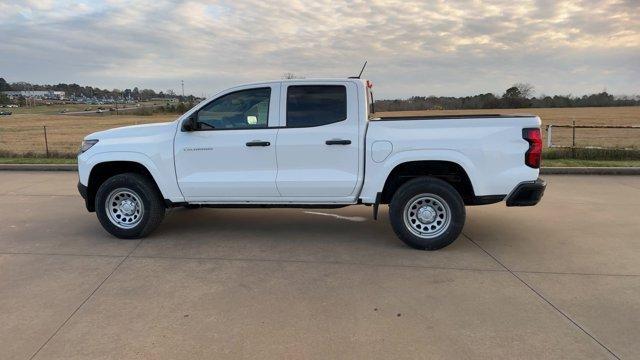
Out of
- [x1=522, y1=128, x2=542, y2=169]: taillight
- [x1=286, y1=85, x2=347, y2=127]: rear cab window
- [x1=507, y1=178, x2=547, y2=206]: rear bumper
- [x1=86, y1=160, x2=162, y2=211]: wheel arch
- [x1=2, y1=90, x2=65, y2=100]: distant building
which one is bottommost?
[x1=507, y1=178, x2=547, y2=206]: rear bumper

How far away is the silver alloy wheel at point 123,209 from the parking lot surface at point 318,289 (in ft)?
0.88

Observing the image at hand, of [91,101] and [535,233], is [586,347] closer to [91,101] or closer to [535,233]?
[535,233]

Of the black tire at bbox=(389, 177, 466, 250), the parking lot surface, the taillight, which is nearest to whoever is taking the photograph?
the parking lot surface

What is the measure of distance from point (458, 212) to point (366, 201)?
101 cm

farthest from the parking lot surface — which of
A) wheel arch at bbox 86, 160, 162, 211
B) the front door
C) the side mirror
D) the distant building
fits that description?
the distant building

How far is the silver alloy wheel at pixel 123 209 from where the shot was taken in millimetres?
5965

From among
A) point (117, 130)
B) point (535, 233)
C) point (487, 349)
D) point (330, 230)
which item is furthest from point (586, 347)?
point (117, 130)

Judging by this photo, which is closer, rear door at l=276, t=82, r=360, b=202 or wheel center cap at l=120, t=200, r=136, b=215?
rear door at l=276, t=82, r=360, b=202

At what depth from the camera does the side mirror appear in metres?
5.68

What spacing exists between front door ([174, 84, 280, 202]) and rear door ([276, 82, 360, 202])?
0.15 metres

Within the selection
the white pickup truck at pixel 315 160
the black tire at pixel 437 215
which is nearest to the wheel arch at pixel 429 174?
the white pickup truck at pixel 315 160

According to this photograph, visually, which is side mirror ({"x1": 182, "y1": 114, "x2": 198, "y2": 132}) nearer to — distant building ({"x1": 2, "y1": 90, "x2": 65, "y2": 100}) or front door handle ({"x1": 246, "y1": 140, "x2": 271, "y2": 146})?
front door handle ({"x1": 246, "y1": 140, "x2": 271, "y2": 146})

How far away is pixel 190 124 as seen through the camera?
18.6 feet

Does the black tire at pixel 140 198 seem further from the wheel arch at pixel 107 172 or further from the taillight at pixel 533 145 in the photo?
the taillight at pixel 533 145
